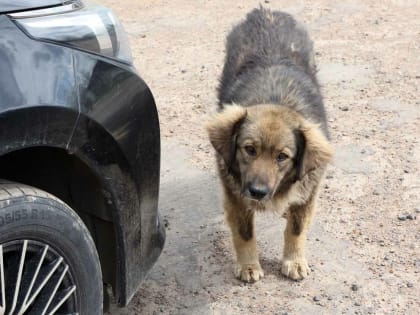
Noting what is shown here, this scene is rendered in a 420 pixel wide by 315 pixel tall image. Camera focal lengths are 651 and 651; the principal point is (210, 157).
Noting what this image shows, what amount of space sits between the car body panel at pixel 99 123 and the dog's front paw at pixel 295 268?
1.11 m

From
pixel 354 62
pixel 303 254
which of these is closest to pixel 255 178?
pixel 303 254

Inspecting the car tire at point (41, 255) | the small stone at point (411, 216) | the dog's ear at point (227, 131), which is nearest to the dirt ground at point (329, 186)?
the small stone at point (411, 216)

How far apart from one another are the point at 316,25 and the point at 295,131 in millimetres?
5295

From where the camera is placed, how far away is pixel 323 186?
5215 millimetres

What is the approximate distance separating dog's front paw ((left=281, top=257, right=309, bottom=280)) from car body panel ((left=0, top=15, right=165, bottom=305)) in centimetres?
111

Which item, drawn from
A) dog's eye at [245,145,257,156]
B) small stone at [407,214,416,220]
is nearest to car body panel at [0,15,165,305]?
dog's eye at [245,145,257,156]

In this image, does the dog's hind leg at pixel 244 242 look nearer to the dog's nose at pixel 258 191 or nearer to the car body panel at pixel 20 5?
the dog's nose at pixel 258 191

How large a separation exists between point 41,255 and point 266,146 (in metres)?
1.73

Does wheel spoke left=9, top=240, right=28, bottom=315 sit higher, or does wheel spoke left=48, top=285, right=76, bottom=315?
wheel spoke left=9, top=240, right=28, bottom=315

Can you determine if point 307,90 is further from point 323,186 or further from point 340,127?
point 340,127

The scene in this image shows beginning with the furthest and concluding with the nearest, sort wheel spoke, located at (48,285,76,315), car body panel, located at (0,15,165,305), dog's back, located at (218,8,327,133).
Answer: dog's back, located at (218,8,327,133), wheel spoke, located at (48,285,76,315), car body panel, located at (0,15,165,305)

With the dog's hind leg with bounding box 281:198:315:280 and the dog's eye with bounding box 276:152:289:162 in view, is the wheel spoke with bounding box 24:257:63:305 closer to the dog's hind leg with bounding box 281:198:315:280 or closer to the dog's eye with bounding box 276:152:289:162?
the dog's eye with bounding box 276:152:289:162

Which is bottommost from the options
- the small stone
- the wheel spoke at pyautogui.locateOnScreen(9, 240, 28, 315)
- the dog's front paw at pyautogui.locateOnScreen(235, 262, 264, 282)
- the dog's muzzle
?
the dog's front paw at pyautogui.locateOnScreen(235, 262, 264, 282)

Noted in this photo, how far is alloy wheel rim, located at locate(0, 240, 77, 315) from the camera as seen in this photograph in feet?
8.08
